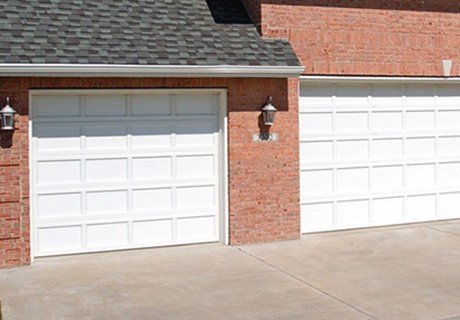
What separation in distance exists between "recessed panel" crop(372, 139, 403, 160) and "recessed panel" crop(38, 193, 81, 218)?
5.34 m

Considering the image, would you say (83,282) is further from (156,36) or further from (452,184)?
(452,184)

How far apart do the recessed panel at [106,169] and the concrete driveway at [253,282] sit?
3.82 ft

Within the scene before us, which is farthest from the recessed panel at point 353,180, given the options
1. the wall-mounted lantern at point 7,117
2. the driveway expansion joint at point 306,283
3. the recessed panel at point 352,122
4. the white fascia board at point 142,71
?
the wall-mounted lantern at point 7,117

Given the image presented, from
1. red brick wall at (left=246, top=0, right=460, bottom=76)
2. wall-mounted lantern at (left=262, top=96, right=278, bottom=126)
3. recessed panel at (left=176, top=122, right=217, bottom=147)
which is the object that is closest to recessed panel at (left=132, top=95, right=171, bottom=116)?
recessed panel at (left=176, top=122, right=217, bottom=147)

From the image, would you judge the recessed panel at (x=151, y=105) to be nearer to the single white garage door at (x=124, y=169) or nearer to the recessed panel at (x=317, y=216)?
the single white garage door at (x=124, y=169)

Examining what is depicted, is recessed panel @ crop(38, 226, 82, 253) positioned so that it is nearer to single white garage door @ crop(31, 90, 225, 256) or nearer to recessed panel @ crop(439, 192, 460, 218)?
single white garage door @ crop(31, 90, 225, 256)

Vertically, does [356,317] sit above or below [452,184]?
below

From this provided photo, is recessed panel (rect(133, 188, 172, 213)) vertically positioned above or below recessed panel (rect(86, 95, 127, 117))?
below

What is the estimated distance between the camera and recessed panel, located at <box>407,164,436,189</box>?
1283 cm

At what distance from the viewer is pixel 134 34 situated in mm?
10758

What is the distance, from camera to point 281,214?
11.4 meters

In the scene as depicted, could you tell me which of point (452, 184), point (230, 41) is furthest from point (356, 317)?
point (452, 184)

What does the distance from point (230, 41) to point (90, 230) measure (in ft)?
12.3

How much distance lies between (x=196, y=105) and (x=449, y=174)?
5.26 metres
